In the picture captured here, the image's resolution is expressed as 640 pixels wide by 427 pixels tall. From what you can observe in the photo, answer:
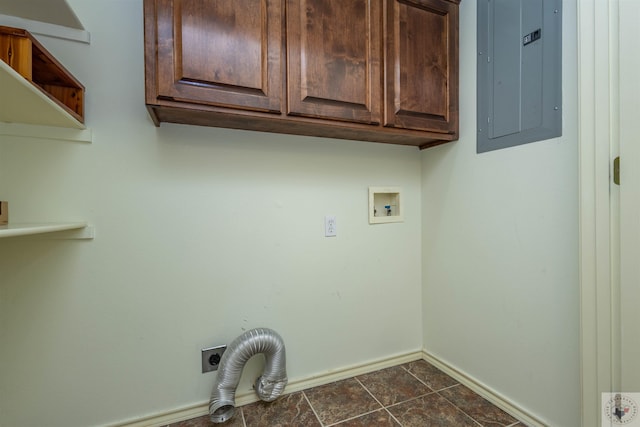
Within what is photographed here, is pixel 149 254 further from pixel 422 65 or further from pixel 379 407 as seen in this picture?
pixel 422 65

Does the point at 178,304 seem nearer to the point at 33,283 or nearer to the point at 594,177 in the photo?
the point at 33,283

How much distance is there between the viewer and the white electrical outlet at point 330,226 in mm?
1606

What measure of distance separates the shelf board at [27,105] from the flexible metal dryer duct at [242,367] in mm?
1170

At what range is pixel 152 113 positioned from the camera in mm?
1130

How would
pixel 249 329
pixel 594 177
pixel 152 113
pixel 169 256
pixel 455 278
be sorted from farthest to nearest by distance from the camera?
1. pixel 455 278
2. pixel 249 329
3. pixel 169 256
4. pixel 152 113
5. pixel 594 177

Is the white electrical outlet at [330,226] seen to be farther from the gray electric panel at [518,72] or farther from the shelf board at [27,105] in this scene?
the shelf board at [27,105]

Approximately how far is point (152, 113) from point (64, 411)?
133cm

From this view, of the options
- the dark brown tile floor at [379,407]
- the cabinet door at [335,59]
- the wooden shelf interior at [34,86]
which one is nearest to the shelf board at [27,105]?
the wooden shelf interior at [34,86]

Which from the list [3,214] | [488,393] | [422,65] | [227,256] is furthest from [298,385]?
[422,65]

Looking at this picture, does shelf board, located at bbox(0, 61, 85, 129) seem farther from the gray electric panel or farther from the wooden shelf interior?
the gray electric panel

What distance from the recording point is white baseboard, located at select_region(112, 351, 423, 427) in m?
1.30

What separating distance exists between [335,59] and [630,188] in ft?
3.91

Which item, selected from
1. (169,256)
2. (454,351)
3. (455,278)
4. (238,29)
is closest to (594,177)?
(455,278)

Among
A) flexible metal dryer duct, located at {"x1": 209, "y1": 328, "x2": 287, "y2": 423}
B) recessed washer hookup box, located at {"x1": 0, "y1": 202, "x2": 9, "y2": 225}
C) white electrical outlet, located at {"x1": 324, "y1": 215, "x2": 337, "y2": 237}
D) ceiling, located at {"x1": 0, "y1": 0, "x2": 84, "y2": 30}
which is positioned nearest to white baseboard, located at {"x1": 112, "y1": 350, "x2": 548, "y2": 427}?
flexible metal dryer duct, located at {"x1": 209, "y1": 328, "x2": 287, "y2": 423}
